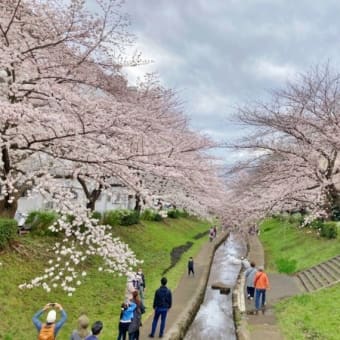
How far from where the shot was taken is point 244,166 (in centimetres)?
1149

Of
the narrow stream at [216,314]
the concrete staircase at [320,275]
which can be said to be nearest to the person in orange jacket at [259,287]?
the narrow stream at [216,314]

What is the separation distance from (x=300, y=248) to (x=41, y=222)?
53.6 feet

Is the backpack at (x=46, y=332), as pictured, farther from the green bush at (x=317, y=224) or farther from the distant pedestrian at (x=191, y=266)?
the green bush at (x=317, y=224)

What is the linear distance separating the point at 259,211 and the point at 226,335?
369cm

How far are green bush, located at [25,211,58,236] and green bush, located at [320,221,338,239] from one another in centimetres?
1644

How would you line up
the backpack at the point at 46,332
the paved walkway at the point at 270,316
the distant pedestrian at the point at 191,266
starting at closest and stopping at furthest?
the backpack at the point at 46,332, the paved walkway at the point at 270,316, the distant pedestrian at the point at 191,266

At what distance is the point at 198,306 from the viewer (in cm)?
1377

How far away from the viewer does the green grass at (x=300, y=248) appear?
20.0m

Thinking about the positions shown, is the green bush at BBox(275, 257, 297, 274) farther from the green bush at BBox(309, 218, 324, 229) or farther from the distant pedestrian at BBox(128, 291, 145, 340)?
the distant pedestrian at BBox(128, 291, 145, 340)

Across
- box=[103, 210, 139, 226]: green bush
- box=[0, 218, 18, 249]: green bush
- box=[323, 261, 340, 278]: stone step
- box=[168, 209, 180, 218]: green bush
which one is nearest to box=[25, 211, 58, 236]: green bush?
box=[0, 218, 18, 249]: green bush

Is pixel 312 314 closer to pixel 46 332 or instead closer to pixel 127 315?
pixel 127 315

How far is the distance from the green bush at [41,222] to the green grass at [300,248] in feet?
30.6

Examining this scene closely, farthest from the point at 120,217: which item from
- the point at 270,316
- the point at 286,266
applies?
the point at 270,316

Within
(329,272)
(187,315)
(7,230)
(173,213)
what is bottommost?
(187,315)
